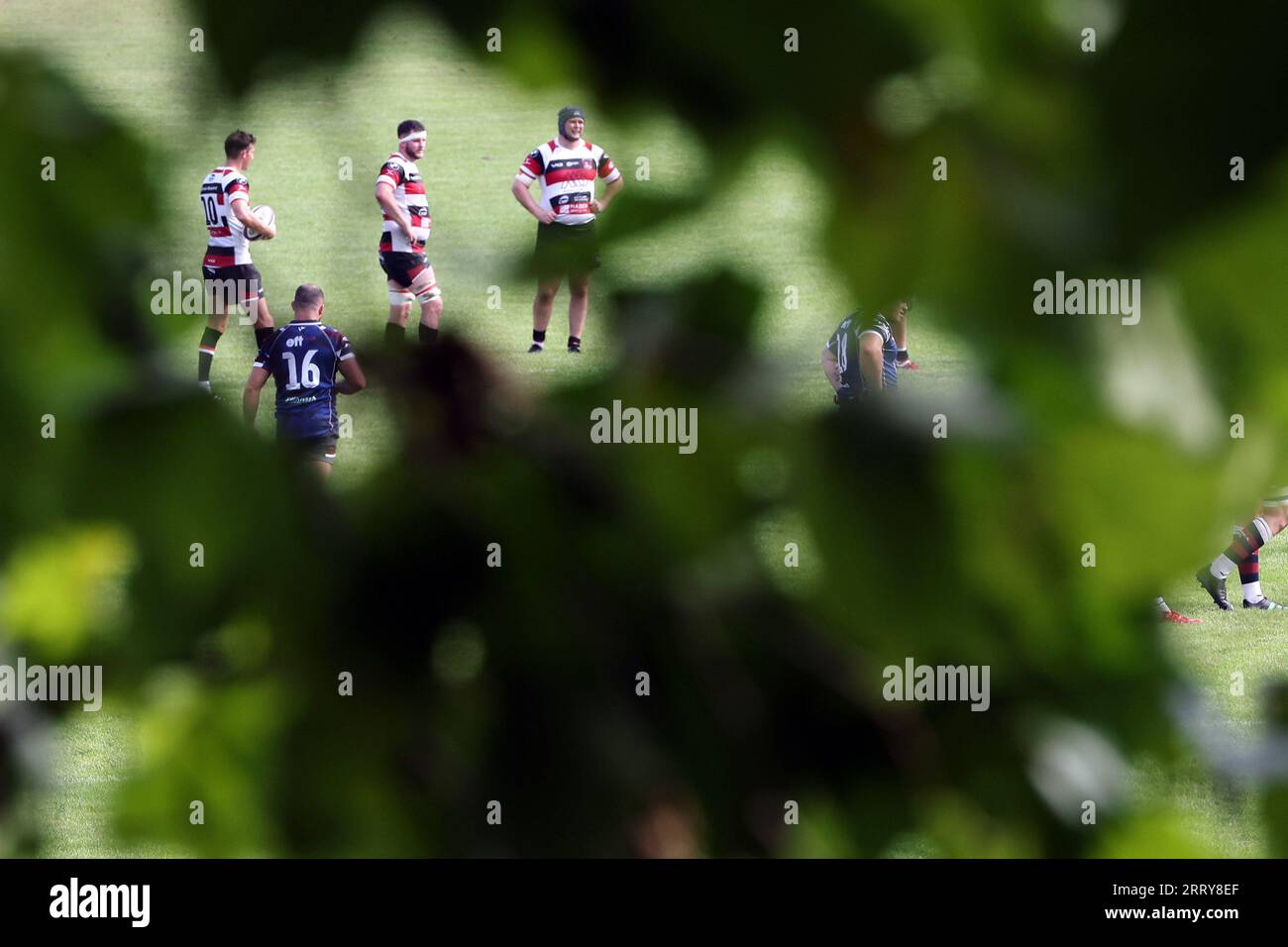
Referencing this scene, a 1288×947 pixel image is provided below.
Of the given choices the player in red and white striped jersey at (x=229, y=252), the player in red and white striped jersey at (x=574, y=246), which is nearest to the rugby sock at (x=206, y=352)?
the player in red and white striped jersey at (x=229, y=252)

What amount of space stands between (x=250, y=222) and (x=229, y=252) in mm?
34

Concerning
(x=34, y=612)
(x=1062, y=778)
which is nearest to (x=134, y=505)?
(x=34, y=612)

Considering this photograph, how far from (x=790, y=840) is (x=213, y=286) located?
0.98 feet

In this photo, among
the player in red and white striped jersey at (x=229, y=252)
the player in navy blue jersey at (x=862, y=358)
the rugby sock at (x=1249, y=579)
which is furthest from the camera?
the rugby sock at (x=1249, y=579)

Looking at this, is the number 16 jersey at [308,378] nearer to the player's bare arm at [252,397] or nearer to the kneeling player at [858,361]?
the player's bare arm at [252,397]

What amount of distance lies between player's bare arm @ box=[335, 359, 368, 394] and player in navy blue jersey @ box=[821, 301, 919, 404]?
6.1 inches

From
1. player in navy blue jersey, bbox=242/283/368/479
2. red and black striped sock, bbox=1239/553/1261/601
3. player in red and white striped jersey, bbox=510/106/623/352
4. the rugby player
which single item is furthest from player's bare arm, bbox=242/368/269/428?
red and black striped sock, bbox=1239/553/1261/601

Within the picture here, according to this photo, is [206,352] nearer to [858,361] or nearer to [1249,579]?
[858,361]

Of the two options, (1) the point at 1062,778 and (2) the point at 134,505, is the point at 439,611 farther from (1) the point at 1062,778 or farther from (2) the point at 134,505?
(1) the point at 1062,778

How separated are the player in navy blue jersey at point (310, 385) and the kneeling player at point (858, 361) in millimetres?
158

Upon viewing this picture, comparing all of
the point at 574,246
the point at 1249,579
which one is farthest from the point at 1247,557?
the point at 574,246

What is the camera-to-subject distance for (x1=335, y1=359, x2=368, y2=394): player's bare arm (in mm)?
443

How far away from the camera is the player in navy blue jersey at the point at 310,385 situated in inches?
17.6

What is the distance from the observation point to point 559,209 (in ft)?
1.90
